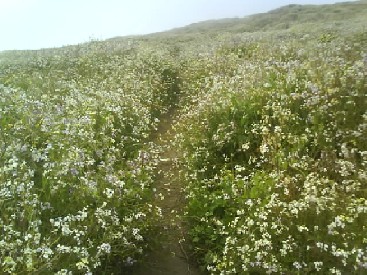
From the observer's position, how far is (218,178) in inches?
267

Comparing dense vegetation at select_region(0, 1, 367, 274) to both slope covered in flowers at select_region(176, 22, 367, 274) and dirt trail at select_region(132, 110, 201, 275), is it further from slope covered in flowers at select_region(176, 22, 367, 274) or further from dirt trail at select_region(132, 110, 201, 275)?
dirt trail at select_region(132, 110, 201, 275)

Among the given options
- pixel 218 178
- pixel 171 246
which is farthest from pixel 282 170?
pixel 171 246

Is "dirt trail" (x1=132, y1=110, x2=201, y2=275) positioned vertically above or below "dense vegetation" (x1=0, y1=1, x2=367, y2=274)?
below

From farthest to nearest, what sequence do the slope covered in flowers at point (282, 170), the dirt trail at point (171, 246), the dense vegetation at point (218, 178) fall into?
the dirt trail at point (171, 246)
the slope covered in flowers at point (282, 170)
the dense vegetation at point (218, 178)

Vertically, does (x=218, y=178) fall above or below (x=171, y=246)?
above

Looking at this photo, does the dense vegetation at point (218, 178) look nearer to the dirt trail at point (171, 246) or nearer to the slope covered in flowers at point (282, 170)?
the slope covered in flowers at point (282, 170)

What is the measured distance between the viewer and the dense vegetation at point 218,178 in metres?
4.13

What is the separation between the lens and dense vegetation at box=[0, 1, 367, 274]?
163 inches

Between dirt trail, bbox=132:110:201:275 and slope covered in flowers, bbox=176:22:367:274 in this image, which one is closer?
slope covered in flowers, bbox=176:22:367:274

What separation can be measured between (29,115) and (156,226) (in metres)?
2.40

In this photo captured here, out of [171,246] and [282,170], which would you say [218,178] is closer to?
[282,170]

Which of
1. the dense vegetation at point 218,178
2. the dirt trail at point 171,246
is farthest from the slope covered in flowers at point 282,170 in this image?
the dirt trail at point 171,246

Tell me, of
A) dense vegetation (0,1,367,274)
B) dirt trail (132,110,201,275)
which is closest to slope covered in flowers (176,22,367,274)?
dense vegetation (0,1,367,274)

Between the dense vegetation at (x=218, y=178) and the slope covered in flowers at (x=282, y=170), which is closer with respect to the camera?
the dense vegetation at (x=218, y=178)
